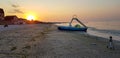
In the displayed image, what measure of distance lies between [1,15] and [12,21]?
1298cm

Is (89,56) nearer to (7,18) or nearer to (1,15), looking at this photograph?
(1,15)

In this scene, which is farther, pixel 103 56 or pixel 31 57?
pixel 103 56

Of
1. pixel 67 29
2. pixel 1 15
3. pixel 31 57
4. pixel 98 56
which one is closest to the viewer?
pixel 31 57

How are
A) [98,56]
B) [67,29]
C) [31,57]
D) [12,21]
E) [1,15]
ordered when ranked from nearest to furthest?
[31,57] < [98,56] < [67,29] < [1,15] < [12,21]

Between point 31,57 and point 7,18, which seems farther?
point 7,18

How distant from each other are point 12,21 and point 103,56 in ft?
409

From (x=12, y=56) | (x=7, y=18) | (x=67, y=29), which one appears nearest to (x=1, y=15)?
(x=7, y=18)

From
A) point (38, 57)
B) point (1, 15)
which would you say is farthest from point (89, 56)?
point (1, 15)

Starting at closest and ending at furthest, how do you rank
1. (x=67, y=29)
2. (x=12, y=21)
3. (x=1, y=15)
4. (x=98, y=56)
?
(x=98, y=56), (x=67, y=29), (x=1, y=15), (x=12, y=21)

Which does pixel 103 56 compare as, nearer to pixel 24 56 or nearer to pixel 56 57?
pixel 56 57

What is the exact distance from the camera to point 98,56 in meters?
15.1

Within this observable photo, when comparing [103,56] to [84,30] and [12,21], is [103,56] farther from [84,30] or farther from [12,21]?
[12,21]

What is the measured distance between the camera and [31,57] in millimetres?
14180

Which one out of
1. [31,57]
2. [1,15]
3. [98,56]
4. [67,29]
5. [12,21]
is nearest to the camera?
[31,57]
